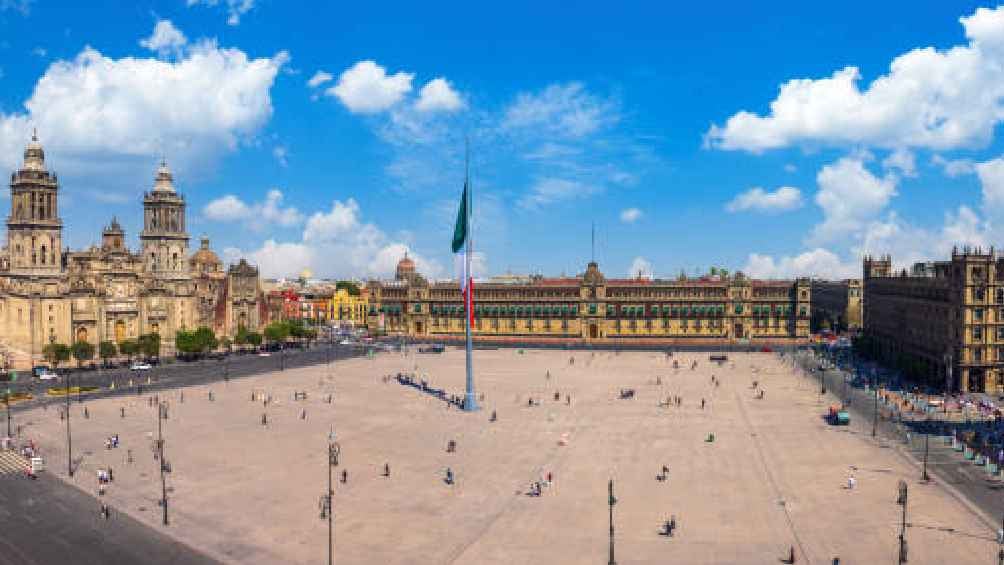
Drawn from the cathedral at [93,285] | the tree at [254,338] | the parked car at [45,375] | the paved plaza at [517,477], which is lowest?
the paved plaza at [517,477]

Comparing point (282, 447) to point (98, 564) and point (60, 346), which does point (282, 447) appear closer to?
point (98, 564)

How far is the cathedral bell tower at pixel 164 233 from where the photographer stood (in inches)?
4847

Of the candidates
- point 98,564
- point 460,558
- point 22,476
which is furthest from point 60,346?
point 460,558

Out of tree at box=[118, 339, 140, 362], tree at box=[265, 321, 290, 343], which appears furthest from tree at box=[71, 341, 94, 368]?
tree at box=[265, 321, 290, 343]

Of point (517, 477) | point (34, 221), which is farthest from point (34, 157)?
point (517, 477)

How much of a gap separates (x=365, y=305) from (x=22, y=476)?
137 meters

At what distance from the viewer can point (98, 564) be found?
107 ft

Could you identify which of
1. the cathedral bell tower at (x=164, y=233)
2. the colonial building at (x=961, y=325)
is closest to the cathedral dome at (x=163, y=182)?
the cathedral bell tower at (x=164, y=233)

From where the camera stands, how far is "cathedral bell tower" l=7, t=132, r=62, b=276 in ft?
336

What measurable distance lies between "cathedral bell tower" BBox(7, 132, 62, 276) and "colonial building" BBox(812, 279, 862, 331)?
151 metres

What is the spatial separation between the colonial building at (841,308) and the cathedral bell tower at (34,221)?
150811 mm

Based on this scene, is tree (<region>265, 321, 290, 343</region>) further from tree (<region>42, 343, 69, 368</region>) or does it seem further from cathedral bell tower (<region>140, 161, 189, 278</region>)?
tree (<region>42, 343, 69, 368</region>)

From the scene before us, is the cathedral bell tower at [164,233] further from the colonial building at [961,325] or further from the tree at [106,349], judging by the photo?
the colonial building at [961,325]

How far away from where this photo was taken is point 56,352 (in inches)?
3760
